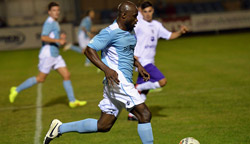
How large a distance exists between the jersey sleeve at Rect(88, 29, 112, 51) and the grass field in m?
1.80

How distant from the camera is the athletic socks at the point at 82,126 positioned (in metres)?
5.25

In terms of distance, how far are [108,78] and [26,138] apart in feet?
7.92

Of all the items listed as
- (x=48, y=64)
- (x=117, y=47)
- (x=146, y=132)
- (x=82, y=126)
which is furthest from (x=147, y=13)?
(x=146, y=132)

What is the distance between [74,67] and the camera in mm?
15969

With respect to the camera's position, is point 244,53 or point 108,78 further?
point 244,53

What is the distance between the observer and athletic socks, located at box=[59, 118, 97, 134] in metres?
5.25

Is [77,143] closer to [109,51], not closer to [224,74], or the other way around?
[109,51]

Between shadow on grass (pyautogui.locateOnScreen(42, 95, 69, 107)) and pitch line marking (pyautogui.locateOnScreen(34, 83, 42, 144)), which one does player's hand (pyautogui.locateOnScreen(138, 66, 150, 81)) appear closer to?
pitch line marking (pyautogui.locateOnScreen(34, 83, 42, 144))

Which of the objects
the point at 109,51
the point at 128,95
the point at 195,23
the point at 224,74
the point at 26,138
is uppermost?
the point at 109,51

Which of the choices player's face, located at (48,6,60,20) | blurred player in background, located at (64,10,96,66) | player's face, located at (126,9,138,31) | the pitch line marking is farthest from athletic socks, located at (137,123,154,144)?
blurred player in background, located at (64,10,96,66)

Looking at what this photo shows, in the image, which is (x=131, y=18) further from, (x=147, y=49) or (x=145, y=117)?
(x=147, y=49)

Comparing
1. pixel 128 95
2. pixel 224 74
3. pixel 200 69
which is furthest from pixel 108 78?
pixel 200 69

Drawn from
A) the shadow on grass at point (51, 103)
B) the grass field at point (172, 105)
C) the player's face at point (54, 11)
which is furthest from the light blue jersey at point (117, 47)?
the shadow on grass at point (51, 103)

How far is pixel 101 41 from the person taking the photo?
4.92 meters
